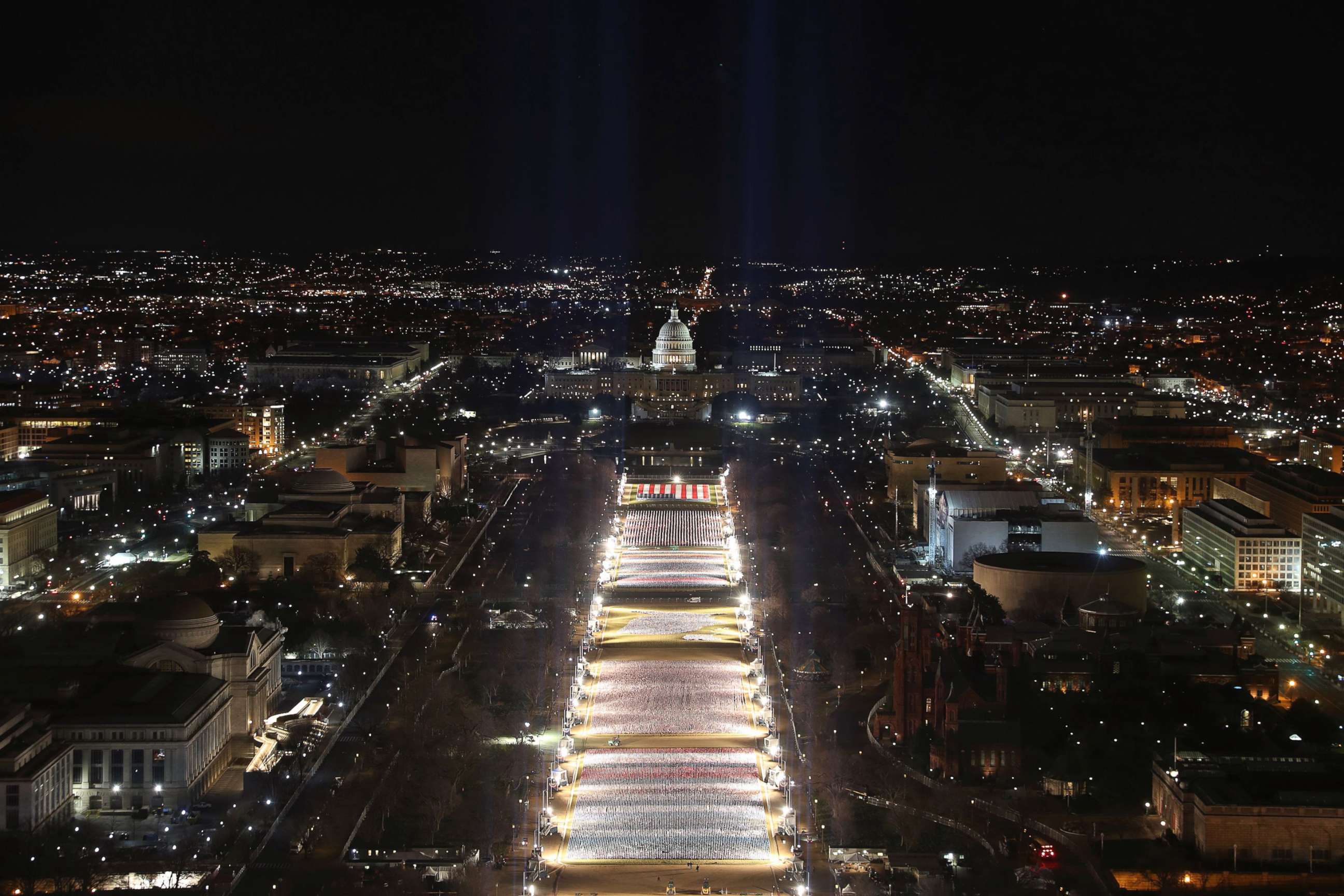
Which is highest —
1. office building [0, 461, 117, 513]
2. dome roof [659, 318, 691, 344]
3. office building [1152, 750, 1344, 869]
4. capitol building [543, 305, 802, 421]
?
dome roof [659, 318, 691, 344]

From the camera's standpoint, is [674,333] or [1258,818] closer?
[1258,818]

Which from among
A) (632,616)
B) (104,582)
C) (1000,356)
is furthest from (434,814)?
(1000,356)

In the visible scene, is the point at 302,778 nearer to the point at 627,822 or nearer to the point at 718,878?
the point at 627,822

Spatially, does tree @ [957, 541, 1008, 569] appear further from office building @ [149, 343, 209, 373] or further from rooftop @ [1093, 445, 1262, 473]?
office building @ [149, 343, 209, 373]

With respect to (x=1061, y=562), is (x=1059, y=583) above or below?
below

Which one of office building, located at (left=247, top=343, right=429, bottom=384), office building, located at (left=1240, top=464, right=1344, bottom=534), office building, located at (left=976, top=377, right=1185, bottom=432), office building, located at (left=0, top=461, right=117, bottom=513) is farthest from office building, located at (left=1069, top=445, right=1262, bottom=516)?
office building, located at (left=247, top=343, right=429, bottom=384)

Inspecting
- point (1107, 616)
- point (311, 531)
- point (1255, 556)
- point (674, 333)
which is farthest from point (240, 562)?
point (674, 333)

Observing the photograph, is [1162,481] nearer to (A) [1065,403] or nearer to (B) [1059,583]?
(B) [1059,583]
